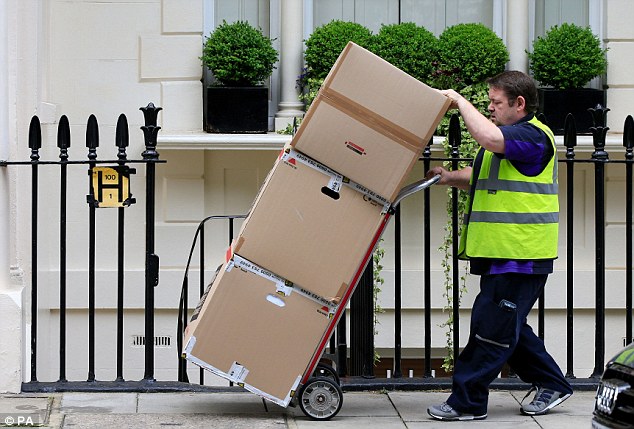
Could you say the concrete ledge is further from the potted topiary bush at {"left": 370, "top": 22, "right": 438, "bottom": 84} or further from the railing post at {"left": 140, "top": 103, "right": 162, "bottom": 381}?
the potted topiary bush at {"left": 370, "top": 22, "right": 438, "bottom": 84}

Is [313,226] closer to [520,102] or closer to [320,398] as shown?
[320,398]

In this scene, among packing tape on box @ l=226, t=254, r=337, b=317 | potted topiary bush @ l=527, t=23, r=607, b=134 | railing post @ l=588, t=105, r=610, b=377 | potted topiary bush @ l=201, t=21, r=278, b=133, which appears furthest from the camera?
potted topiary bush @ l=527, t=23, r=607, b=134

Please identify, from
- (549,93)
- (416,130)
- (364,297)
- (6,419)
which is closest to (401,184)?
(416,130)

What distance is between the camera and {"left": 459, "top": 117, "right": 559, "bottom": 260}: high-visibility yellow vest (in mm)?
5312

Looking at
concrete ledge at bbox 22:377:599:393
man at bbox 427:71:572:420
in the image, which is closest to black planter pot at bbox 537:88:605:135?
concrete ledge at bbox 22:377:599:393

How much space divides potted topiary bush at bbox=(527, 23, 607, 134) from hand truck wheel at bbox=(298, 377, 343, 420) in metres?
3.64

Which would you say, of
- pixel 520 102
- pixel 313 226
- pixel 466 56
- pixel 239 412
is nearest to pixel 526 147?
pixel 520 102

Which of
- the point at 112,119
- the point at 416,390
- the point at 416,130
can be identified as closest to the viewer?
the point at 416,130

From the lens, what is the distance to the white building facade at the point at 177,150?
832cm

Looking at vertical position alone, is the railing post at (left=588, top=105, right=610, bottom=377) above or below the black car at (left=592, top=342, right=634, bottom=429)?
above

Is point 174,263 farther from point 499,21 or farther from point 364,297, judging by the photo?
point 499,21

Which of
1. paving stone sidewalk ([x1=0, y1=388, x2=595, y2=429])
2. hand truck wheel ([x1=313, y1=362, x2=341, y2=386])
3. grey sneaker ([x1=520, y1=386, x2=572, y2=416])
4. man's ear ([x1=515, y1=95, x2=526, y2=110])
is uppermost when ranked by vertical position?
man's ear ([x1=515, y1=95, x2=526, y2=110])

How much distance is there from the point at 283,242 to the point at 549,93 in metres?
3.79

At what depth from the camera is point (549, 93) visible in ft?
27.5
